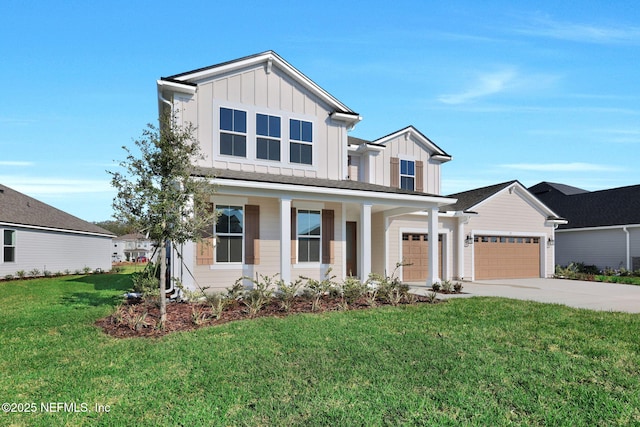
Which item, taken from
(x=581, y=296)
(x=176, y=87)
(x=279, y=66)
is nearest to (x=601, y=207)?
(x=581, y=296)

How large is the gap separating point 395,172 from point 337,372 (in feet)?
39.9

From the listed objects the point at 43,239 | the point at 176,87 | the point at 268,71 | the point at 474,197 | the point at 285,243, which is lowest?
the point at 43,239

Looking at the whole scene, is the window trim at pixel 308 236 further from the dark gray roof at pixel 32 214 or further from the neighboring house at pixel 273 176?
the dark gray roof at pixel 32 214

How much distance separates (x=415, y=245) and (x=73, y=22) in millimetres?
13676

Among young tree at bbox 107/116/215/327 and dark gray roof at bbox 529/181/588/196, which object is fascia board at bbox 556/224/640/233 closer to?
dark gray roof at bbox 529/181/588/196

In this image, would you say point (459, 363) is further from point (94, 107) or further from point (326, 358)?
point (94, 107)

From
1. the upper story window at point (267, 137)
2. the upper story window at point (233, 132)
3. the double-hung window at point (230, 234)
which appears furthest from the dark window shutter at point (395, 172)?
the double-hung window at point (230, 234)

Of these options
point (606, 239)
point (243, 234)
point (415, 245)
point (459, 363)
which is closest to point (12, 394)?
point (459, 363)

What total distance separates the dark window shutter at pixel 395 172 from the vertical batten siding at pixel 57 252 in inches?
750

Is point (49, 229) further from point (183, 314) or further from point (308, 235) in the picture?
point (183, 314)

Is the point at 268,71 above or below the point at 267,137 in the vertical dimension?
above

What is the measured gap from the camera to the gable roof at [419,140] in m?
15.4

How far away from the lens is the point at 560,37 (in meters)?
10.3

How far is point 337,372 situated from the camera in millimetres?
4527
